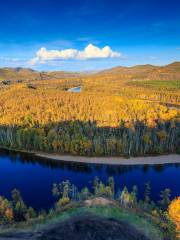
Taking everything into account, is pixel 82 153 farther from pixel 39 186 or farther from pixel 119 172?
pixel 39 186

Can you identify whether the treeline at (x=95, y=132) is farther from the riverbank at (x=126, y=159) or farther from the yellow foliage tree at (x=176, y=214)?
the yellow foliage tree at (x=176, y=214)

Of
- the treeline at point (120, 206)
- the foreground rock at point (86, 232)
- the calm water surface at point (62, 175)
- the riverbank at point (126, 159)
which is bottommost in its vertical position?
the calm water surface at point (62, 175)

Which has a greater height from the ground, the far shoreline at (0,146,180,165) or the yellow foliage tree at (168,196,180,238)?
the yellow foliage tree at (168,196,180,238)

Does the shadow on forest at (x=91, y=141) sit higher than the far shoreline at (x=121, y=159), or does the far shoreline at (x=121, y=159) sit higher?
the shadow on forest at (x=91, y=141)

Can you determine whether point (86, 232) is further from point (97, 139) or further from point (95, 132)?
point (95, 132)

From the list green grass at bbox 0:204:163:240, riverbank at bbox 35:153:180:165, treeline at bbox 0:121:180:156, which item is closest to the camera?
green grass at bbox 0:204:163:240

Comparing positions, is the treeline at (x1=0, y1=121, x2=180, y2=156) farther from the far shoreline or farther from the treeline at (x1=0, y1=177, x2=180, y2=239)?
the treeline at (x1=0, y1=177, x2=180, y2=239)

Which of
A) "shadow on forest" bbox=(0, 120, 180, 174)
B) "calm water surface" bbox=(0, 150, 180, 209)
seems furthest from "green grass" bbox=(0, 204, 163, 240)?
"shadow on forest" bbox=(0, 120, 180, 174)

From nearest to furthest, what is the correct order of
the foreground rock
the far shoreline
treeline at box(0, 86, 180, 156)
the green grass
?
1. the foreground rock
2. the green grass
3. the far shoreline
4. treeline at box(0, 86, 180, 156)

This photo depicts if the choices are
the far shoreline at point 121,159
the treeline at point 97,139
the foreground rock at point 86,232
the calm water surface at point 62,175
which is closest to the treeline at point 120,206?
the foreground rock at point 86,232
